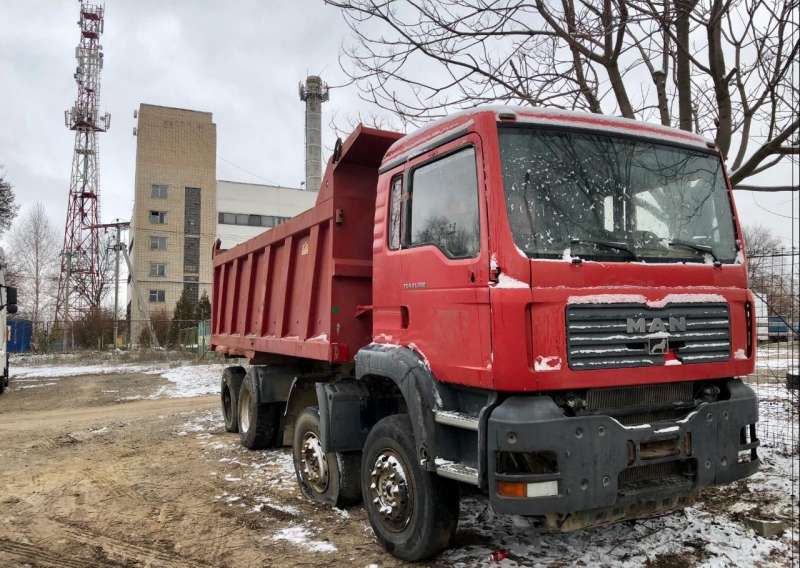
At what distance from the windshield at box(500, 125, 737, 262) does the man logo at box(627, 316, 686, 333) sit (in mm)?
392

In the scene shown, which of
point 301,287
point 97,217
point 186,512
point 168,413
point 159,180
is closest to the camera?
point 186,512

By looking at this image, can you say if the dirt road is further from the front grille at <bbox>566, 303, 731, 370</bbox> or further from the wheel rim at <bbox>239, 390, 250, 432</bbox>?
the front grille at <bbox>566, 303, 731, 370</bbox>

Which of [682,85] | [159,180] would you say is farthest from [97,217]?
[682,85]

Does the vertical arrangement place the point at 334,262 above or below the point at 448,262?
above

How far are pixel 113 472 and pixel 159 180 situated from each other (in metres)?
40.8

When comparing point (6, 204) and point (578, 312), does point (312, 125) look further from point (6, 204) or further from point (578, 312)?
point (578, 312)

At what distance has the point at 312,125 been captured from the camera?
4516cm

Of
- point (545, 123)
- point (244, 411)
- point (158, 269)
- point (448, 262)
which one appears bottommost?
point (244, 411)

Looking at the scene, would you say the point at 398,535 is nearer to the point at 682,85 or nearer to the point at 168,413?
the point at 682,85

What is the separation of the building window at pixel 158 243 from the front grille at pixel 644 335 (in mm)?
44733

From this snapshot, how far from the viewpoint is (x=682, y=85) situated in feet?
23.0

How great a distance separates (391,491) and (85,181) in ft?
141

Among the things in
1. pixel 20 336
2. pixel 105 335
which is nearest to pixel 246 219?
pixel 105 335

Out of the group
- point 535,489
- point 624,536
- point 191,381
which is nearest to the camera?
point 535,489
